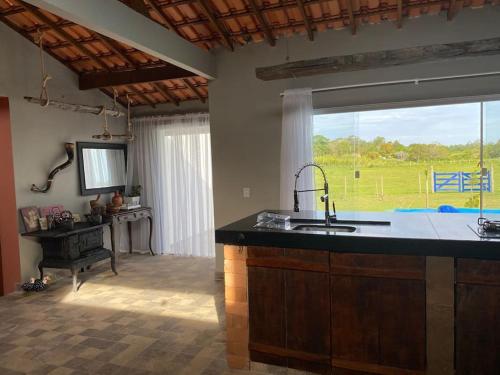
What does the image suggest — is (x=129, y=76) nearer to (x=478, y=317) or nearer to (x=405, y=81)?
(x=405, y=81)

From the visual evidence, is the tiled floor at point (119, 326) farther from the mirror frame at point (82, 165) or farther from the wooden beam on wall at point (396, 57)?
the wooden beam on wall at point (396, 57)


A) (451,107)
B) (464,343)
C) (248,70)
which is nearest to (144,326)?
(464,343)

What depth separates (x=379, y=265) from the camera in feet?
7.62

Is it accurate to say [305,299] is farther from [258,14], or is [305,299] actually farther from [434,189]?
[258,14]

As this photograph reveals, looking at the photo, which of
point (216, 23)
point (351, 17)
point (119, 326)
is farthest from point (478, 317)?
point (216, 23)

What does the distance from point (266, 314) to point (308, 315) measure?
0.30 meters

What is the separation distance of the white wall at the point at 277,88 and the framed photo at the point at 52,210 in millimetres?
2132

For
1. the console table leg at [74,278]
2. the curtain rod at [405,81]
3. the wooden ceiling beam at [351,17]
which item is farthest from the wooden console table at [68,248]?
the wooden ceiling beam at [351,17]

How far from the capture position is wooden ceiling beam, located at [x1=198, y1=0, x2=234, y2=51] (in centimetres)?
393

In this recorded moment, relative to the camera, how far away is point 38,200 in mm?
4957

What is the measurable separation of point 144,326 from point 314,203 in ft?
7.54

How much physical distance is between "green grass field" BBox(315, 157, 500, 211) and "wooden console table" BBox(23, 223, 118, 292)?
118 inches

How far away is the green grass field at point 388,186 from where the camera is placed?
421 centimetres

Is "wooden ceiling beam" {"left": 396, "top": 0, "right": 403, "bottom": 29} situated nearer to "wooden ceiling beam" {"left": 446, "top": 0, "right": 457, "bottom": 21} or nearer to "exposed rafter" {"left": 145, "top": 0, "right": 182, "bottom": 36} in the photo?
"wooden ceiling beam" {"left": 446, "top": 0, "right": 457, "bottom": 21}
